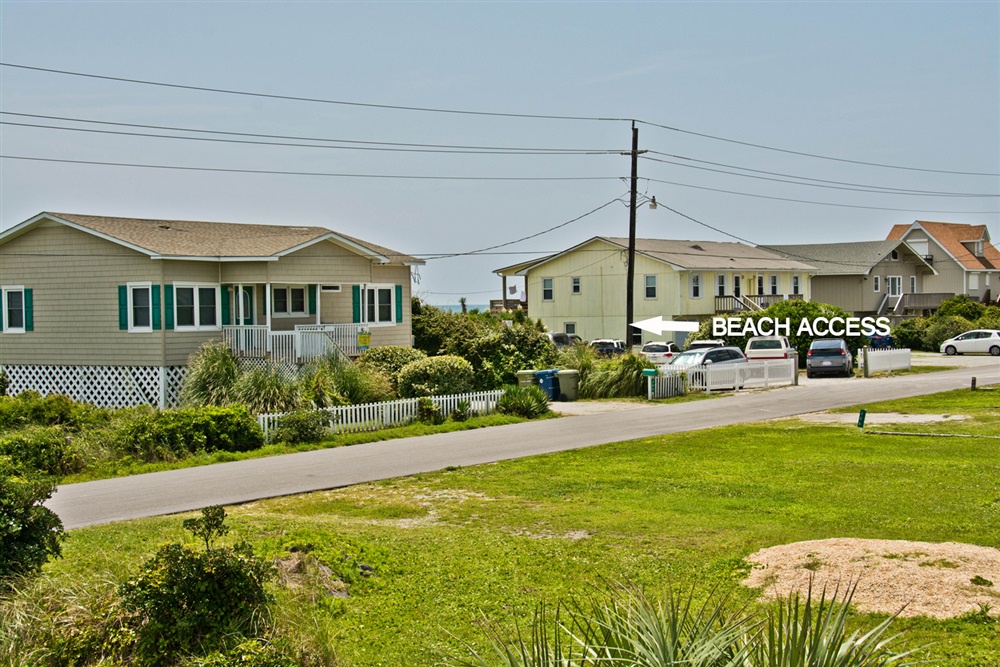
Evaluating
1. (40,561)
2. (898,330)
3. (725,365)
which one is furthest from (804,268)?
(40,561)

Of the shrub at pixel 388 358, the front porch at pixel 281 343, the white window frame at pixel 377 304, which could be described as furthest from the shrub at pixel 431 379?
the white window frame at pixel 377 304

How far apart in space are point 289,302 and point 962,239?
68.4m

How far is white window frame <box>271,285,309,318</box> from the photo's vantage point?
3525cm

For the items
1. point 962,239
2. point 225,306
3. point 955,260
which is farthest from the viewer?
point 962,239

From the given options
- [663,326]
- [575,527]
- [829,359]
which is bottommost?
[575,527]

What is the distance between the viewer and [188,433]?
2123 cm

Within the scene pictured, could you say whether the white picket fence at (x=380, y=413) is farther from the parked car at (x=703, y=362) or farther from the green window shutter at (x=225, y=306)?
the parked car at (x=703, y=362)

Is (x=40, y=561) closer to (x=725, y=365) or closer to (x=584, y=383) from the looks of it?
(x=584, y=383)

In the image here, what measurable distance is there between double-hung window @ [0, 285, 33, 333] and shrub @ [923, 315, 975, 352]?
50423 millimetres

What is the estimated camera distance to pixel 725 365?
3619 centimetres

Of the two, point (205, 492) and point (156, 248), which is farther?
point (156, 248)

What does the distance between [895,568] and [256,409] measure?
18862 mm

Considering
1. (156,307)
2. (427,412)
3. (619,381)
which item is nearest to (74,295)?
(156,307)

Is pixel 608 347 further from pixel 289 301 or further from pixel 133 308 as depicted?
pixel 133 308
